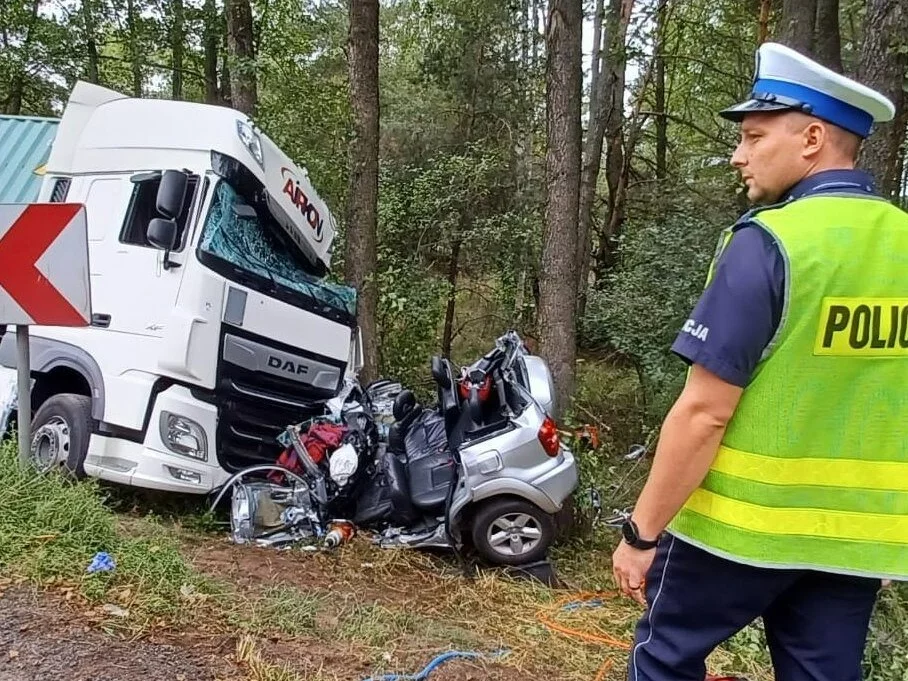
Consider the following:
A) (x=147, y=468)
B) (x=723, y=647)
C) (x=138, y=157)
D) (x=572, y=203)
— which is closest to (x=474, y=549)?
(x=723, y=647)

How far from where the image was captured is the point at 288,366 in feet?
18.5

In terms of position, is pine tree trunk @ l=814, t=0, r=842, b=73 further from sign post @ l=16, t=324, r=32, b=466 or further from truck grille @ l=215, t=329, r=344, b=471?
sign post @ l=16, t=324, r=32, b=466

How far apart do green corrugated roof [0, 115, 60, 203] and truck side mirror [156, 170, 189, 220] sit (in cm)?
406

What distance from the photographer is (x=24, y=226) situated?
149 inches

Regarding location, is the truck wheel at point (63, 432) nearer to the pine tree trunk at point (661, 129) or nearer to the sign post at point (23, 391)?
the sign post at point (23, 391)

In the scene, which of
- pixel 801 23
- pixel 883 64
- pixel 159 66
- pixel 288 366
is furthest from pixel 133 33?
pixel 883 64

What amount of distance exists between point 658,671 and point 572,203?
4841 mm

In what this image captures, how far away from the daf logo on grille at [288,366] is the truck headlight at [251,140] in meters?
1.42

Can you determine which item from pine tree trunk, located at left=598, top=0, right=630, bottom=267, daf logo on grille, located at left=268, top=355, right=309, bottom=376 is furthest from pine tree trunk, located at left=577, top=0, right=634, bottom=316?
daf logo on grille, located at left=268, top=355, right=309, bottom=376

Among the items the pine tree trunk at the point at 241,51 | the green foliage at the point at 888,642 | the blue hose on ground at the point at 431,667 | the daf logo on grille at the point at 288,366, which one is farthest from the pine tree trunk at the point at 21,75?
the green foliage at the point at 888,642

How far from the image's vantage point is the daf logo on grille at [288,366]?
5512 mm

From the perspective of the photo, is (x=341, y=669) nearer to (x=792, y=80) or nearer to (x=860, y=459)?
(x=860, y=459)

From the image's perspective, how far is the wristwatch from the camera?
1.82 m

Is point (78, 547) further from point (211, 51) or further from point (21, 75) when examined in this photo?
point (21, 75)
